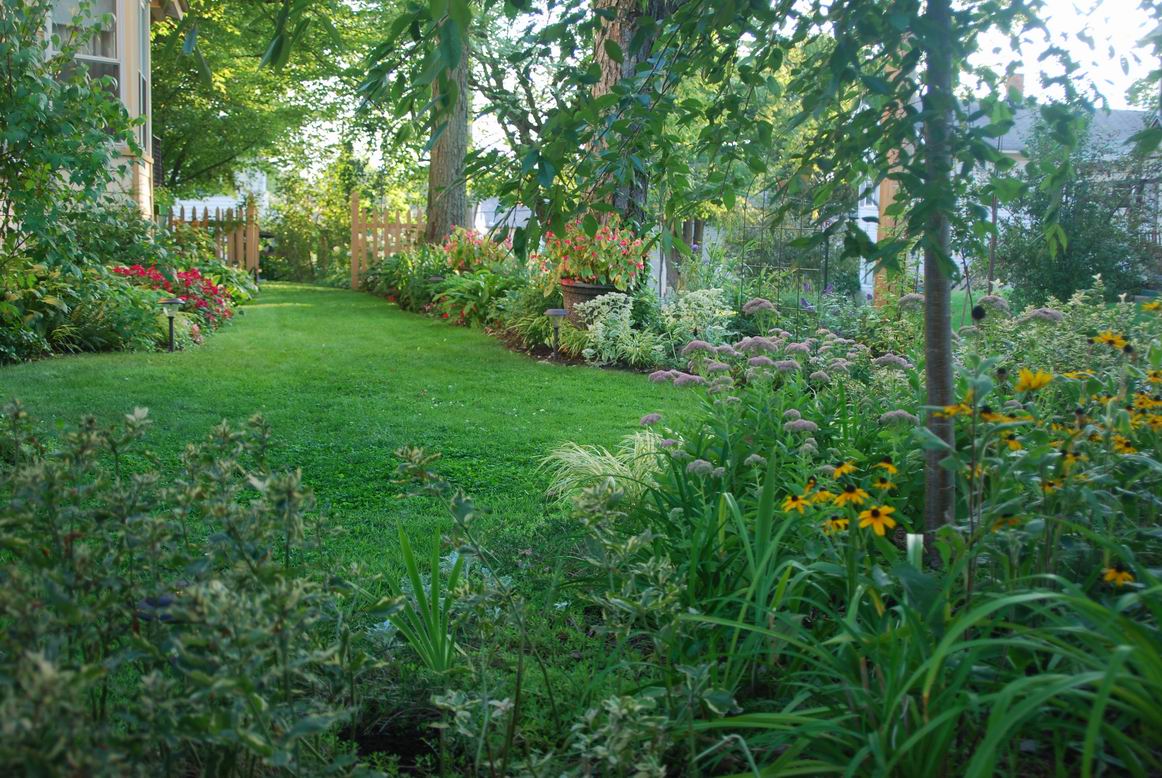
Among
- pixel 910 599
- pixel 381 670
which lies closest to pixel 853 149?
pixel 910 599

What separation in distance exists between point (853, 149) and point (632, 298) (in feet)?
21.8

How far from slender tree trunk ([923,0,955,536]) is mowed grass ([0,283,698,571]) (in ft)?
5.64

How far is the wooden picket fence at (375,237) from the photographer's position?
59.2ft

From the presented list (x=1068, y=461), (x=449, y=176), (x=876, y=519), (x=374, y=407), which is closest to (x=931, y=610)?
(x=876, y=519)

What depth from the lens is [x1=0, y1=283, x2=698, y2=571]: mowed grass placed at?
423cm

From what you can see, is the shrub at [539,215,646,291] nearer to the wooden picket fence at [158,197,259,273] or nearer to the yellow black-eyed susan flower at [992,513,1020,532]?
the yellow black-eyed susan flower at [992,513,1020,532]

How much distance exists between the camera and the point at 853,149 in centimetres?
237

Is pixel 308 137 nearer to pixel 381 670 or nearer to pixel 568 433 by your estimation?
pixel 568 433

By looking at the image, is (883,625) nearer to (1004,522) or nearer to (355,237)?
(1004,522)

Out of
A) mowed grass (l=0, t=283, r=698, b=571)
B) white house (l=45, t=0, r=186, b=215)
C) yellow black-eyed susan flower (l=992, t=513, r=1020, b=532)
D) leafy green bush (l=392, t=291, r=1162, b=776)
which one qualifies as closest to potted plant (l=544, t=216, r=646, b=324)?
mowed grass (l=0, t=283, r=698, b=571)

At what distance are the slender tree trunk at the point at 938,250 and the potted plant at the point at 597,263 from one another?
6750mm

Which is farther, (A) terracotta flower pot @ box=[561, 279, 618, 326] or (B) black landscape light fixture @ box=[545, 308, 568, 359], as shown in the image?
(A) terracotta flower pot @ box=[561, 279, 618, 326]

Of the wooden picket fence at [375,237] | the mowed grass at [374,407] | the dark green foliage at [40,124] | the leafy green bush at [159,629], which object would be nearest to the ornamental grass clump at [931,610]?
the leafy green bush at [159,629]

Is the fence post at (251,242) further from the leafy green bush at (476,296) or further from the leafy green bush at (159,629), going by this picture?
the leafy green bush at (159,629)
